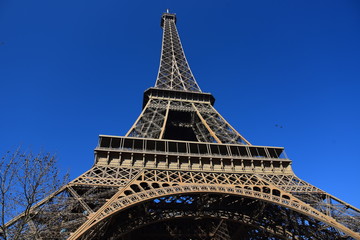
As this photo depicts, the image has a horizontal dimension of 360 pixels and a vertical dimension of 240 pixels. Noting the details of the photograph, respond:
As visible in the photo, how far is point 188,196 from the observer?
18.4 m

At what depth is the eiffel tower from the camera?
553 inches

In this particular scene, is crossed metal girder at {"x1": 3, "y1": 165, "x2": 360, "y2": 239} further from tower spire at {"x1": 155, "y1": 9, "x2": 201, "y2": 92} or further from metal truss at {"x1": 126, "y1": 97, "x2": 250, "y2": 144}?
tower spire at {"x1": 155, "y1": 9, "x2": 201, "y2": 92}

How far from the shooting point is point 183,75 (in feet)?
117

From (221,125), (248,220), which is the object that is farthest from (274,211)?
(221,125)

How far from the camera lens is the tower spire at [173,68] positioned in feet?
108

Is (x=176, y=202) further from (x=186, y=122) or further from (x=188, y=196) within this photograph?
(x=186, y=122)

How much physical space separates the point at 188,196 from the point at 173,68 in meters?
21.4

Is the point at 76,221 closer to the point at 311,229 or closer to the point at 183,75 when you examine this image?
the point at 311,229

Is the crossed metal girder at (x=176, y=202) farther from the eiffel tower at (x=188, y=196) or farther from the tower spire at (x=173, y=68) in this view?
the tower spire at (x=173, y=68)

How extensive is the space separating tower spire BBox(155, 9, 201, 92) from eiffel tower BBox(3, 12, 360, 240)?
8503mm

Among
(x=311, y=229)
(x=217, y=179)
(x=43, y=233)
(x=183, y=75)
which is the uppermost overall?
(x=183, y=75)

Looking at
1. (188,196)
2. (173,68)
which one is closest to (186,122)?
(173,68)

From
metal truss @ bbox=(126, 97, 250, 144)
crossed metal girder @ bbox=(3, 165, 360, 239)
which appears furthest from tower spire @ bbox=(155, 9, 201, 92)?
crossed metal girder @ bbox=(3, 165, 360, 239)

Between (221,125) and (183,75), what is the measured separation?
1234 cm
